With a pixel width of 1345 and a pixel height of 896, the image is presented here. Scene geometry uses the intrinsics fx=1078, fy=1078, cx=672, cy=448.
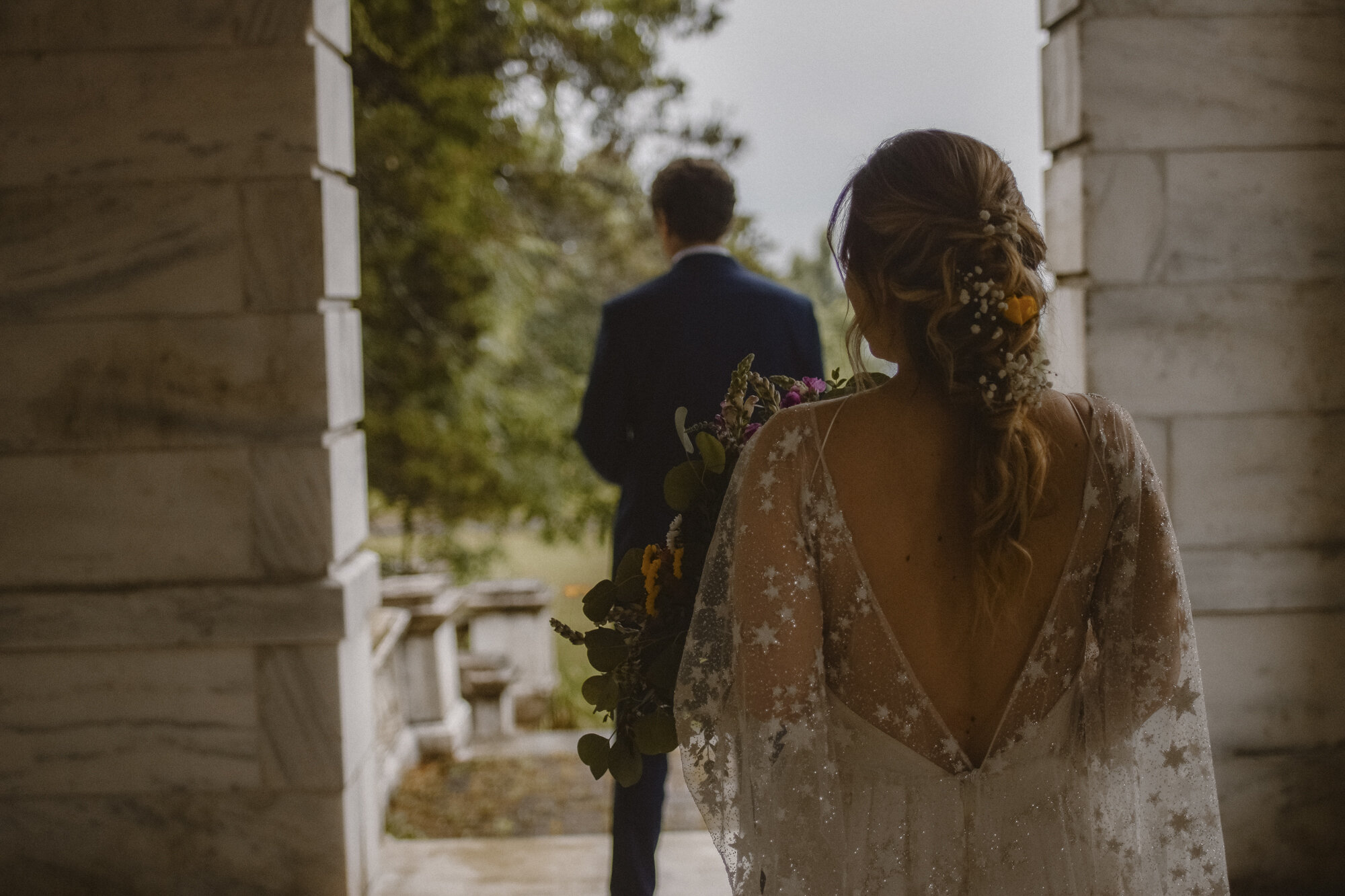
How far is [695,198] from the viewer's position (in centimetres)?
285

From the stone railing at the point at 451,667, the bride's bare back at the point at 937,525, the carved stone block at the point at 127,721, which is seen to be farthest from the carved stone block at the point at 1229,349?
the stone railing at the point at 451,667

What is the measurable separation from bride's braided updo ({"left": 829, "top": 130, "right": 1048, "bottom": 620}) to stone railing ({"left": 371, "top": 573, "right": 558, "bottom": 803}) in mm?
3215

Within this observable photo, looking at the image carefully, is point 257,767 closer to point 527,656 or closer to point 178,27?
point 178,27

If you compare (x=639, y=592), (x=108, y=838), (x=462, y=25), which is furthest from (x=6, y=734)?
(x=462, y=25)

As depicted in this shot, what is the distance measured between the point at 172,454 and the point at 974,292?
7.80 ft

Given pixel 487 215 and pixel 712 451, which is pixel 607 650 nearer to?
pixel 712 451

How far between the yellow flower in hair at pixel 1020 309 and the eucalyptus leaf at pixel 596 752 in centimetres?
88

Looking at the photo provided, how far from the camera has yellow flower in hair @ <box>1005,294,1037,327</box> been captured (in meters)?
1.30

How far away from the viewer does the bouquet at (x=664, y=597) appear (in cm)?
Answer: 159

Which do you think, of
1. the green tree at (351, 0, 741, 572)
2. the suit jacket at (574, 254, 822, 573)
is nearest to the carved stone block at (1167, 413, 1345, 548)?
the suit jacket at (574, 254, 822, 573)

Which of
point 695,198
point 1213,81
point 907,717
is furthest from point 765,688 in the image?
point 1213,81

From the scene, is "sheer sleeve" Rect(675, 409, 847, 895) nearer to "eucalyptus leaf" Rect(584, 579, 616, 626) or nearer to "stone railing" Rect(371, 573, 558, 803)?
"eucalyptus leaf" Rect(584, 579, 616, 626)

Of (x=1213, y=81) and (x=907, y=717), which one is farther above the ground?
(x=1213, y=81)

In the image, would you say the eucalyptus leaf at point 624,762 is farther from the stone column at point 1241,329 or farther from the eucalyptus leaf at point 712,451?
the stone column at point 1241,329
